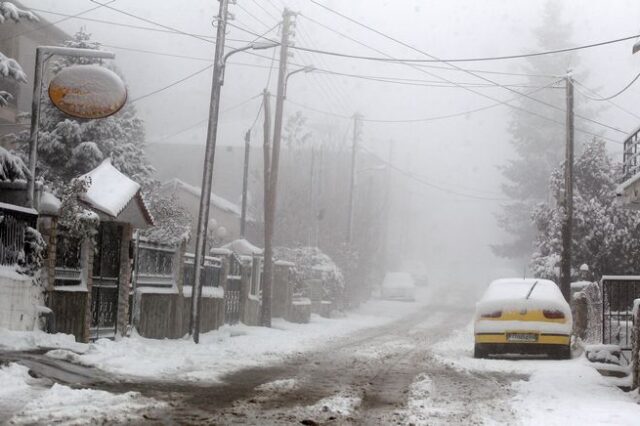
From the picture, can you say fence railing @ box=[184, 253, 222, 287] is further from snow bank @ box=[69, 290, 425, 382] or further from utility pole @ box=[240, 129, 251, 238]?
utility pole @ box=[240, 129, 251, 238]

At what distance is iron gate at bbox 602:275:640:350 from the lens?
Result: 16.5m

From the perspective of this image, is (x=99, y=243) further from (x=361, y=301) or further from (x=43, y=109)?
(x=361, y=301)

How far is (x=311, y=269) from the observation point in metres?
33.5

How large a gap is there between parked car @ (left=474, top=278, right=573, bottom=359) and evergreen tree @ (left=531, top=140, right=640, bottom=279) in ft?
40.8

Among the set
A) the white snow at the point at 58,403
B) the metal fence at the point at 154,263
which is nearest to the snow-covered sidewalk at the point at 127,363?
the white snow at the point at 58,403

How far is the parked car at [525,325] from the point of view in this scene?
1520cm

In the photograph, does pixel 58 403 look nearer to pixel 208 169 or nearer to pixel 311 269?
pixel 208 169

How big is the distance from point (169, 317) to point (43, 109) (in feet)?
39.0

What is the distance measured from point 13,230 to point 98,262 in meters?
2.72

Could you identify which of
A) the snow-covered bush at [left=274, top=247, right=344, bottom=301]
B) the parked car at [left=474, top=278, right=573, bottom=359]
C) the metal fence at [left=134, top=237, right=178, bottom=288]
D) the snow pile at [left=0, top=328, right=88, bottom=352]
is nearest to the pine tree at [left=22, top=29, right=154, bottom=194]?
the snow-covered bush at [left=274, top=247, right=344, bottom=301]

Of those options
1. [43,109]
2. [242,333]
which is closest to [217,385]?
[242,333]

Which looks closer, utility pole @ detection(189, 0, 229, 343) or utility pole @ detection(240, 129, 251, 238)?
utility pole @ detection(189, 0, 229, 343)

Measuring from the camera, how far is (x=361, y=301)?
46562 mm

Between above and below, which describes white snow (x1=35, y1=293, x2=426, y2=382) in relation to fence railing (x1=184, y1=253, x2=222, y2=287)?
below
